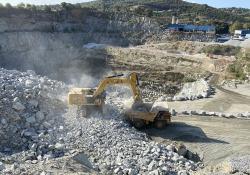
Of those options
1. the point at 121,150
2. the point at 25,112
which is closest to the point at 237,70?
the point at 121,150

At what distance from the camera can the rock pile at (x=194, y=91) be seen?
26.8 metres

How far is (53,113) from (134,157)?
4.65 metres

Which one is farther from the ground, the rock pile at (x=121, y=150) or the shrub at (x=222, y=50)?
the rock pile at (x=121, y=150)

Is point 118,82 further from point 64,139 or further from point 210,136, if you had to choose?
point 210,136

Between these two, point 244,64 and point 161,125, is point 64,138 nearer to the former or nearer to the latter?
point 161,125

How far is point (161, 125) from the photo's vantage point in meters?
20.1

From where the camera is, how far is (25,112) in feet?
57.8

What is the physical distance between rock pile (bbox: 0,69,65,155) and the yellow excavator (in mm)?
941

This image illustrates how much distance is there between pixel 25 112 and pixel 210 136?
8.04 metres

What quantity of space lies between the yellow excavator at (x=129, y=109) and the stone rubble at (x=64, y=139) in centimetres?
51

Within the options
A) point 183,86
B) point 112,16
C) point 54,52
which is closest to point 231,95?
point 183,86

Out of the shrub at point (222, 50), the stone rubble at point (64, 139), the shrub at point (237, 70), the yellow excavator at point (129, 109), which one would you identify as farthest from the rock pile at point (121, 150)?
the shrub at point (222, 50)

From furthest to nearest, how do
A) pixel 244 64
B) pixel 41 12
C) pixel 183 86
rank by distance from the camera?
1. pixel 41 12
2. pixel 244 64
3. pixel 183 86

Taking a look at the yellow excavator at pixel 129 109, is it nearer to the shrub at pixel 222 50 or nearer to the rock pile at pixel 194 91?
the rock pile at pixel 194 91
